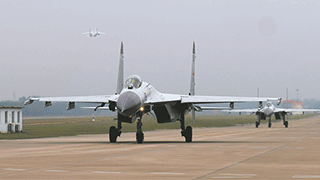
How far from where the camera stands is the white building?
44.2 metres

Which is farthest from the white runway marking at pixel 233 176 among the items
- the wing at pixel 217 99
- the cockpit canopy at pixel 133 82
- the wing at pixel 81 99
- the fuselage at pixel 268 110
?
the fuselage at pixel 268 110

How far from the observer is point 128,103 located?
24.4 metres

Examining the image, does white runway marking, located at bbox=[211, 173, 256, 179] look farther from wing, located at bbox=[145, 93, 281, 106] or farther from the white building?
the white building

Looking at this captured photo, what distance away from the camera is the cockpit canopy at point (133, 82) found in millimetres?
25903

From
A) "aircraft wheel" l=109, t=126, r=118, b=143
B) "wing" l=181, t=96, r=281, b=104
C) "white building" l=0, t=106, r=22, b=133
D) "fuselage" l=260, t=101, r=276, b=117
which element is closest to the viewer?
"wing" l=181, t=96, r=281, b=104

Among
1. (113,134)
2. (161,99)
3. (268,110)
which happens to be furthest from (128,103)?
(268,110)

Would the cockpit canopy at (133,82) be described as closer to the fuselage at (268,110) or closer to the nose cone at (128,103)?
the nose cone at (128,103)

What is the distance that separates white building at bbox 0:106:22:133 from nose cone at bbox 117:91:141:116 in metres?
22.3

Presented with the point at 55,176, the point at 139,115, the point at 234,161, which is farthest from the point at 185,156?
the point at 139,115

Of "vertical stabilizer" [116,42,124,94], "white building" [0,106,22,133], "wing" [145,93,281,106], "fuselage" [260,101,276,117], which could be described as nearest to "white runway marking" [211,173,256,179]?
"wing" [145,93,281,106]

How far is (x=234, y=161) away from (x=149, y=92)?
11.6 m

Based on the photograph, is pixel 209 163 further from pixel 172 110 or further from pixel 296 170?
pixel 172 110

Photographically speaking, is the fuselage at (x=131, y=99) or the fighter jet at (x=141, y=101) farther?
the fighter jet at (x=141, y=101)

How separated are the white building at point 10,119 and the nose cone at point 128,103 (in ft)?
73.2
